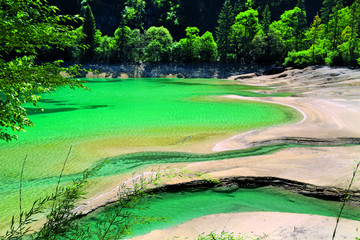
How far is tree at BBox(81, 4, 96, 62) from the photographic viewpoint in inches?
2771

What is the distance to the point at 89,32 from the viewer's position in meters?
70.9

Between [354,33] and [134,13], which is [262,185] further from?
[134,13]

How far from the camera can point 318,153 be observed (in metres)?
12.9

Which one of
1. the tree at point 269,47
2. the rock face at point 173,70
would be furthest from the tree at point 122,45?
the tree at point 269,47

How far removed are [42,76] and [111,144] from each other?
446 inches

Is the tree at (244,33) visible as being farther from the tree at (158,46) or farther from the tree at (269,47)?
the tree at (158,46)

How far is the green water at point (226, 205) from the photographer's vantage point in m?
8.26

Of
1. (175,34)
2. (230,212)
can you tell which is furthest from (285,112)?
(175,34)

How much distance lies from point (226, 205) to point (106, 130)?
11827mm

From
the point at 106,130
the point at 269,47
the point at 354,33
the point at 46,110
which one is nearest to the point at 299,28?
the point at 269,47

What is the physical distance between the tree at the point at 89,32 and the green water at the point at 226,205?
6900 cm

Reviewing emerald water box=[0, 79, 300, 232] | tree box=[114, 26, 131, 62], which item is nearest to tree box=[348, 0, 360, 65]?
emerald water box=[0, 79, 300, 232]

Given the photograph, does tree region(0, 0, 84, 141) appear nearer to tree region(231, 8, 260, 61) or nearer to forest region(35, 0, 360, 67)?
forest region(35, 0, 360, 67)

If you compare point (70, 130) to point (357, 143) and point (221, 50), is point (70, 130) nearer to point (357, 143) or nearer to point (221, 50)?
point (357, 143)
